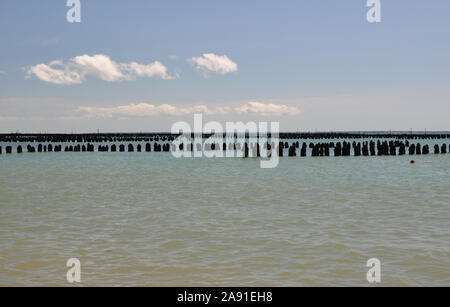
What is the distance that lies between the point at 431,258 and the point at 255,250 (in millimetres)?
2887

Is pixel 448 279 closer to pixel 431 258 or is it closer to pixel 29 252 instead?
pixel 431 258

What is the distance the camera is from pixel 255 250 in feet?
28.6

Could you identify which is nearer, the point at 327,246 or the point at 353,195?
the point at 327,246

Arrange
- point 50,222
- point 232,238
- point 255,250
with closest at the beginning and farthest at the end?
point 255,250, point 232,238, point 50,222

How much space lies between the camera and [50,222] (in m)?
11.6

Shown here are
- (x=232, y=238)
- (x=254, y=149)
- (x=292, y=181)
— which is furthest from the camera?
(x=254, y=149)

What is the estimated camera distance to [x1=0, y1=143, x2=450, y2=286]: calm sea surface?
7387 mm

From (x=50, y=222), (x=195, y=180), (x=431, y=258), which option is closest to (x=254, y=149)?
(x=195, y=180)

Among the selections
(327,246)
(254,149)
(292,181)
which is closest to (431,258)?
(327,246)

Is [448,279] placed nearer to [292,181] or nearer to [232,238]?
[232,238]

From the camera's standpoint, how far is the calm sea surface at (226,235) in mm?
7387

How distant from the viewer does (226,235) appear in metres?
10.0
